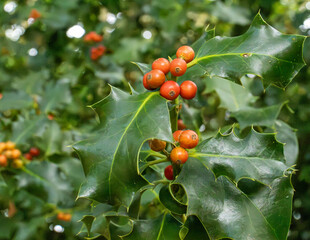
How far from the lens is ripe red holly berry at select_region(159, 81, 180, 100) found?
849 mm

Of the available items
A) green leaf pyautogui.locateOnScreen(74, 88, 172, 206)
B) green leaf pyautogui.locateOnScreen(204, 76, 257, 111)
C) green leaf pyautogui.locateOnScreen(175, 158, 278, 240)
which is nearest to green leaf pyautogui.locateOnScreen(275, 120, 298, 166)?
green leaf pyautogui.locateOnScreen(204, 76, 257, 111)

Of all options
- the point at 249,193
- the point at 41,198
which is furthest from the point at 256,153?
the point at 41,198

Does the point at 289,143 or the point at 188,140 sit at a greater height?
the point at 188,140

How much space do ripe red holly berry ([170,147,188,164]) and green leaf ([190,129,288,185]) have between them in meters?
0.05

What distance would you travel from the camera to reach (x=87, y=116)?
2676 millimetres

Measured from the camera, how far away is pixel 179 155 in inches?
33.6

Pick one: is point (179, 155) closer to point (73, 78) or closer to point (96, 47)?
point (73, 78)

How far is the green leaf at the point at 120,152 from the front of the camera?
786mm

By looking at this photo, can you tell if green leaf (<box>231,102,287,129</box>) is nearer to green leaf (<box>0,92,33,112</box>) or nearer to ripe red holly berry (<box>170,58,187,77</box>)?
ripe red holly berry (<box>170,58,187,77</box>)

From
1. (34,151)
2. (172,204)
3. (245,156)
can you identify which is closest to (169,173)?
(172,204)

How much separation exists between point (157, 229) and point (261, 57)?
497 mm

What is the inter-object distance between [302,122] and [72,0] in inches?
68.6

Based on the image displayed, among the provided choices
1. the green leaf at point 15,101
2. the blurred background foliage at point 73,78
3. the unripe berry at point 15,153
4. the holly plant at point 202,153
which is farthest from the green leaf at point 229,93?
the green leaf at point 15,101

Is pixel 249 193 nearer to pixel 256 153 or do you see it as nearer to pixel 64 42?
pixel 256 153
